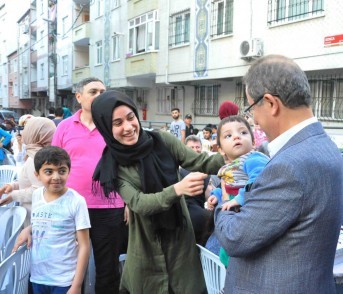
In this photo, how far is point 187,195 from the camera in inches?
77.4

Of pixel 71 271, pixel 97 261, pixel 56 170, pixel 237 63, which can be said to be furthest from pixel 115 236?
pixel 237 63

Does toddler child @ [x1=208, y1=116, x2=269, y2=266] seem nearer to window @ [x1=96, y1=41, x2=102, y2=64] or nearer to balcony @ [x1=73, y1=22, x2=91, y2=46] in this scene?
window @ [x1=96, y1=41, x2=102, y2=64]

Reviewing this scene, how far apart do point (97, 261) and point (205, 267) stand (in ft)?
3.27

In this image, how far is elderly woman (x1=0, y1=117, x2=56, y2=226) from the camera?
10.1ft

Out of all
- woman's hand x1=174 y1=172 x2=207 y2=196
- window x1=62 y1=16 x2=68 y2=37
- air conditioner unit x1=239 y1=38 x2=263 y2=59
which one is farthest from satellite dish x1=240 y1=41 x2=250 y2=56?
window x1=62 y1=16 x2=68 y2=37

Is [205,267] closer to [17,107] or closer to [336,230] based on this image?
[336,230]

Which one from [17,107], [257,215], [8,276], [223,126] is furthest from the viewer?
[17,107]

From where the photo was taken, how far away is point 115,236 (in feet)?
10.3

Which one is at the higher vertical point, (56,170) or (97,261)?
(56,170)

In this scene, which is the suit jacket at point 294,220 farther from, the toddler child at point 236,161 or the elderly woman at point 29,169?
the elderly woman at point 29,169

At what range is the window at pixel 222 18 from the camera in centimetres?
1292

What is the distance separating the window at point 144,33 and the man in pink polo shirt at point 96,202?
1436cm

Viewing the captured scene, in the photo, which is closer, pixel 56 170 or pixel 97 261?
pixel 56 170

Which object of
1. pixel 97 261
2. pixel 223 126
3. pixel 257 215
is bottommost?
pixel 97 261
